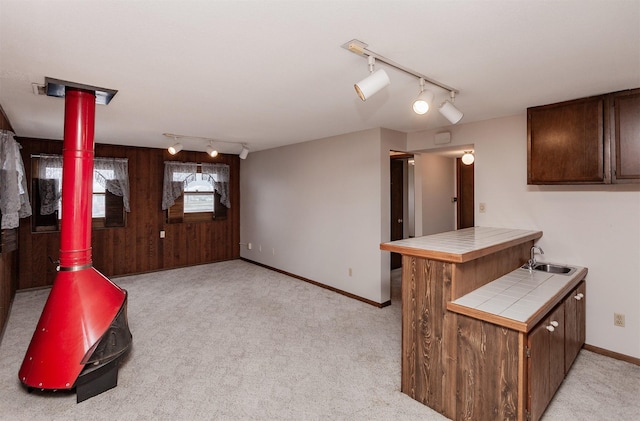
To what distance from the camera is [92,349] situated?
2.29 metres

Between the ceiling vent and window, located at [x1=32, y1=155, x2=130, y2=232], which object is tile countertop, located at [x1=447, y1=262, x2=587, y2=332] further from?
window, located at [x1=32, y1=155, x2=130, y2=232]

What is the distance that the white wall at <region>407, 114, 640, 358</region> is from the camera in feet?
9.38

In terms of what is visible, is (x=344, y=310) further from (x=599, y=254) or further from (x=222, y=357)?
(x=599, y=254)

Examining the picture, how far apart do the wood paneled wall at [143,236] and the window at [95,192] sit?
0.40 feet

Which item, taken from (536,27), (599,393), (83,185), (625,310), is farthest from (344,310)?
(536,27)

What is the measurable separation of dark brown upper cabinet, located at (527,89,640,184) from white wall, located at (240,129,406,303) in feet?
5.40

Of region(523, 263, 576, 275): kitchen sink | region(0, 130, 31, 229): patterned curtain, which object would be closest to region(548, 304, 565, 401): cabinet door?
region(523, 263, 576, 275): kitchen sink

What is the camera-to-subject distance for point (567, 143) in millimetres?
2955

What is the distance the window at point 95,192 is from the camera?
4914mm

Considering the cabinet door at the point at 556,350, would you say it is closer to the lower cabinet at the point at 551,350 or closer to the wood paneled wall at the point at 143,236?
the lower cabinet at the point at 551,350

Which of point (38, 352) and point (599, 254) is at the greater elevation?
point (599, 254)

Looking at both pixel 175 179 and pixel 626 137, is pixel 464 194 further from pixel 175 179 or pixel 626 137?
pixel 175 179

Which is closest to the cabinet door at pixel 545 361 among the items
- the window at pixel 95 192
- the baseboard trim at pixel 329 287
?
the baseboard trim at pixel 329 287

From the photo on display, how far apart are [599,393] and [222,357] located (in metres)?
2.99
